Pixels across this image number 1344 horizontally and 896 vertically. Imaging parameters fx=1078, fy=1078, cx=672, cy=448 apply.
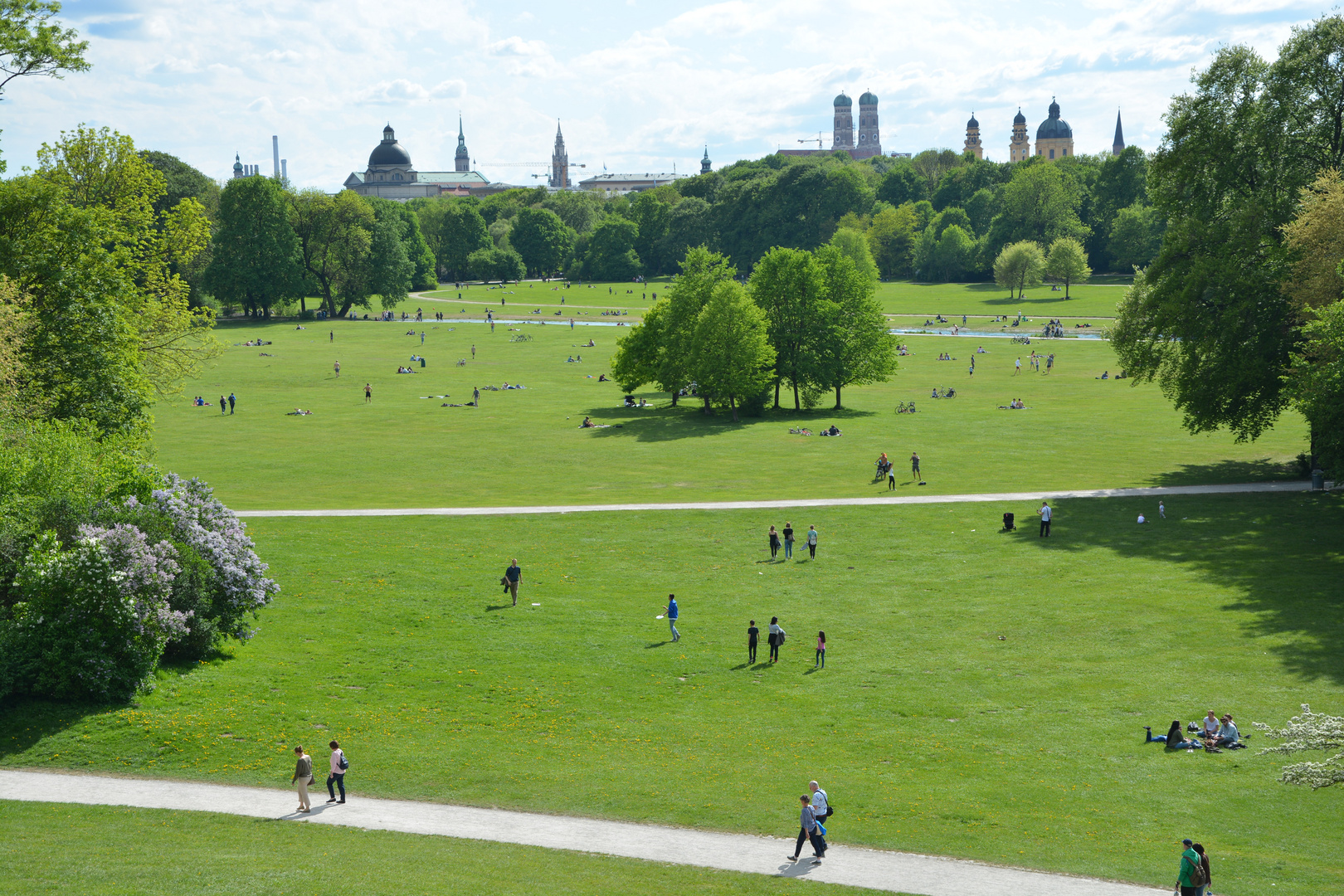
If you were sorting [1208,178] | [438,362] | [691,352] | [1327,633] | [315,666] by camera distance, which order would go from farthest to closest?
[438,362] < [691,352] < [1208,178] < [1327,633] < [315,666]

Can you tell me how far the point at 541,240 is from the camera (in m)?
190

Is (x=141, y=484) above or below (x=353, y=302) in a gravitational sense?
below

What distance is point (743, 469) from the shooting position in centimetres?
4934

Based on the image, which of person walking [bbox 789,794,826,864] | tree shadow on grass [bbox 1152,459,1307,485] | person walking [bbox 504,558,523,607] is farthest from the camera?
tree shadow on grass [bbox 1152,459,1307,485]

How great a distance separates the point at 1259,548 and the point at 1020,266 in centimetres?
10665

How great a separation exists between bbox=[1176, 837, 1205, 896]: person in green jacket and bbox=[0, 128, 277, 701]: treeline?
66.3 feet

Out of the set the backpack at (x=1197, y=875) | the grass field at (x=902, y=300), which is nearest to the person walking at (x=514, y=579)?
the backpack at (x=1197, y=875)

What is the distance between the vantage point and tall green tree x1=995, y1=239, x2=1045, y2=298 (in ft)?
447

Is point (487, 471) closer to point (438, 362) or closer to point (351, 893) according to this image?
point (351, 893)

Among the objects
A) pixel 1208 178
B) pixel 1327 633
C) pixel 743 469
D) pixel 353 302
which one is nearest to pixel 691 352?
pixel 743 469

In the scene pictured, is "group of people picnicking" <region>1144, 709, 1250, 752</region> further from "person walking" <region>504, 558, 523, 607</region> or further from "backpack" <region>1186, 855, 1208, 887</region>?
"person walking" <region>504, 558, 523, 607</region>

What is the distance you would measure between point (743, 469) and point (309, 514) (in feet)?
63.1

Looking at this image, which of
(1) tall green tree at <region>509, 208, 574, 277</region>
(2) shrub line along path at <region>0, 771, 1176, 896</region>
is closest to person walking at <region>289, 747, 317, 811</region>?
(2) shrub line along path at <region>0, 771, 1176, 896</region>

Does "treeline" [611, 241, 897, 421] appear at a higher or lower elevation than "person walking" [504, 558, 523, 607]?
higher
